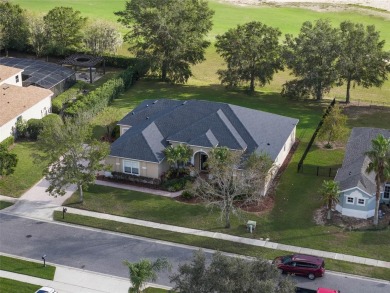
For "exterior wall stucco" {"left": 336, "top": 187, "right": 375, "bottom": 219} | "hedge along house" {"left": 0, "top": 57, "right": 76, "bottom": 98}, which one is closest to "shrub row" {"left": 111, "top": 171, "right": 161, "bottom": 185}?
"exterior wall stucco" {"left": 336, "top": 187, "right": 375, "bottom": 219}

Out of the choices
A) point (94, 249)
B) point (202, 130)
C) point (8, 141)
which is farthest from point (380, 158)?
point (8, 141)

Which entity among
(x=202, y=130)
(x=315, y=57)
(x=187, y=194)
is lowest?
(x=187, y=194)

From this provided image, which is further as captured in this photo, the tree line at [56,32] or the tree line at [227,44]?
the tree line at [56,32]

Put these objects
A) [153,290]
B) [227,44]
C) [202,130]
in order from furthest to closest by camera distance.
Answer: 1. [227,44]
2. [202,130]
3. [153,290]

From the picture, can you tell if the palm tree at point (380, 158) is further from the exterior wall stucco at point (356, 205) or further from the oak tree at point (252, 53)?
the oak tree at point (252, 53)

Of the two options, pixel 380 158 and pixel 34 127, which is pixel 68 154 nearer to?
pixel 34 127

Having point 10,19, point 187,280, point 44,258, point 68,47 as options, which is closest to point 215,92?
point 68,47

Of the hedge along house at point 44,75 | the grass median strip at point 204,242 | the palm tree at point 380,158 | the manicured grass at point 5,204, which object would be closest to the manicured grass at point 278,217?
the grass median strip at point 204,242
